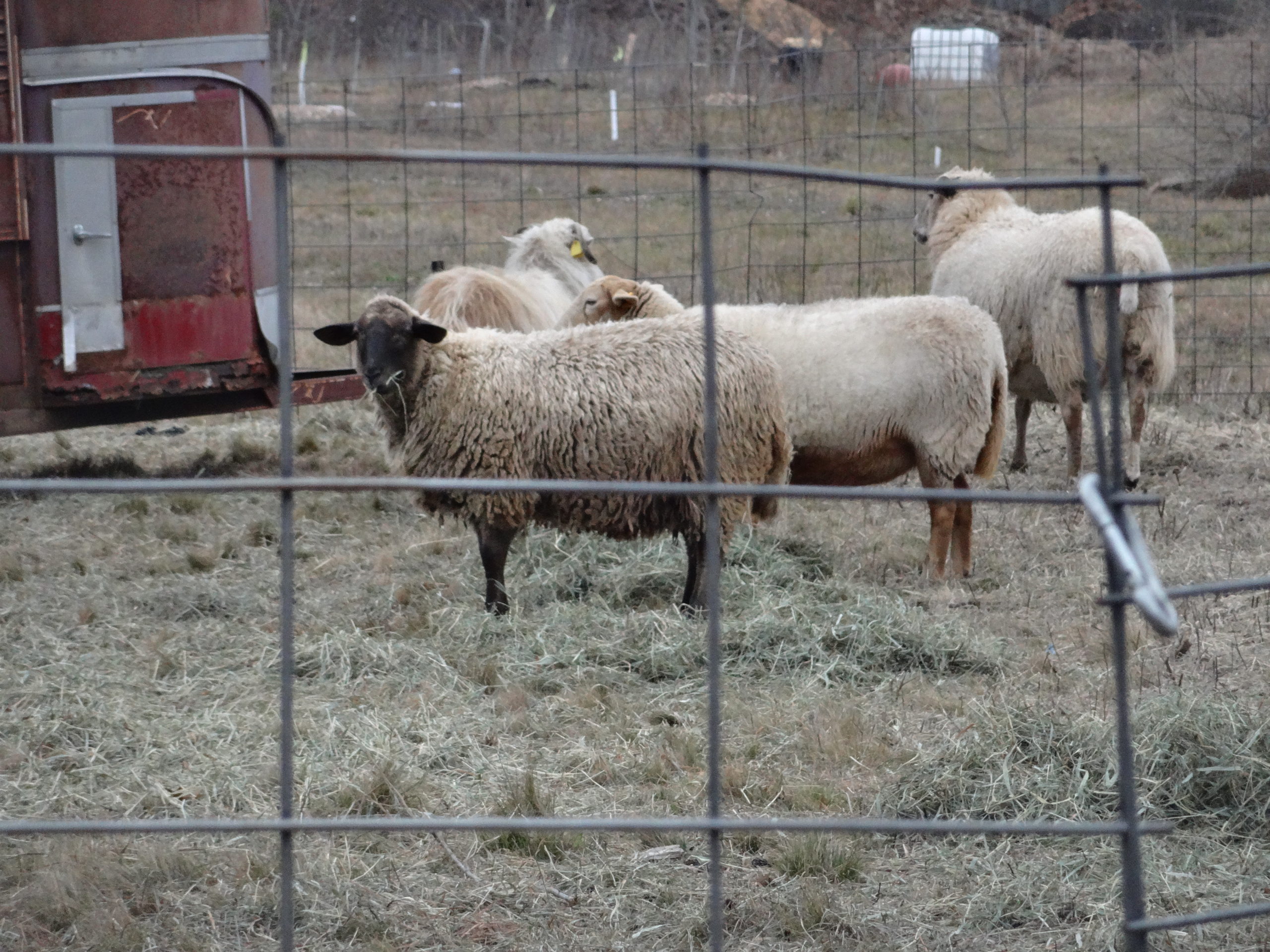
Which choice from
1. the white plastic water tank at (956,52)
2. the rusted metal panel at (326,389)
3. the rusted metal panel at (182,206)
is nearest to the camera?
the rusted metal panel at (182,206)

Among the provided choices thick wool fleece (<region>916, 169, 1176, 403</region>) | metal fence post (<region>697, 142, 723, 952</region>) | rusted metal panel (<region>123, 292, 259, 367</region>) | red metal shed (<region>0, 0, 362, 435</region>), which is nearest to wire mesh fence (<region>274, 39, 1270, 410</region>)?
thick wool fleece (<region>916, 169, 1176, 403</region>)

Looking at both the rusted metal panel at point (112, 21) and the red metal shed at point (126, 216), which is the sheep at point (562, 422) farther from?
the rusted metal panel at point (112, 21)

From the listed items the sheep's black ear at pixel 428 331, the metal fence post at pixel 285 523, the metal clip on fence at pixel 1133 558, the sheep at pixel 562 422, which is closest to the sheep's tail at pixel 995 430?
the sheep at pixel 562 422

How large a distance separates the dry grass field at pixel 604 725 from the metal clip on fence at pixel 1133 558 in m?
1.54

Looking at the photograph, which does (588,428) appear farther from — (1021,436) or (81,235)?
(1021,436)

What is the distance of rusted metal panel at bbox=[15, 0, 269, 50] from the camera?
693 centimetres

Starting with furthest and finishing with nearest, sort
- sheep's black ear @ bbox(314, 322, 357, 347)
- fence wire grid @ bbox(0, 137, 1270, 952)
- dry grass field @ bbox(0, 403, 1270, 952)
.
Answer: sheep's black ear @ bbox(314, 322, 357, 347) < dry grass field @ bbox(0, 403, 1270, 952) < fence wire grid @ bbox(0, 137, 1270, 952)

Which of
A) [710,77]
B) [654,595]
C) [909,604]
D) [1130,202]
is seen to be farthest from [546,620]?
[710,77]

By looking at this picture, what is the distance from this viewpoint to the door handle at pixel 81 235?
7027 mm

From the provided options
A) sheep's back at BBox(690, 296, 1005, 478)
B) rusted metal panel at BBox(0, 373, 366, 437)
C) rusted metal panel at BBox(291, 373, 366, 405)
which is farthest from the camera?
rusted metal panel at BBox(291, 373, 366, 405)

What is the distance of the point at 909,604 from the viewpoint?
5867 mm

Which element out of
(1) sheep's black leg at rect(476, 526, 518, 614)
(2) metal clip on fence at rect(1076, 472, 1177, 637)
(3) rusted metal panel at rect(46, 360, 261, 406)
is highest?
(2) metal clip on fence at rect(1076, 472, 1177, 637)

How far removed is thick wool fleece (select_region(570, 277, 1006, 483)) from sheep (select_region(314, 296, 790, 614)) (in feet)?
1.65

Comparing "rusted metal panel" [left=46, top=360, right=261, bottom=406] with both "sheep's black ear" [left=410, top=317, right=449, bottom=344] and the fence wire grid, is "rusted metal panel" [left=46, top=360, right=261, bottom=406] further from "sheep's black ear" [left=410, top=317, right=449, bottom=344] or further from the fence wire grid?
the fence wire grid
